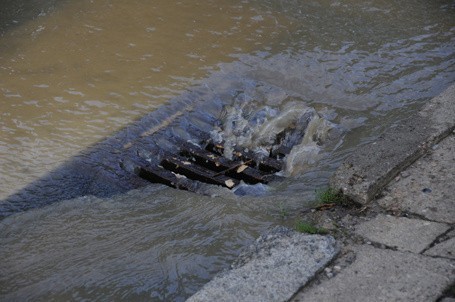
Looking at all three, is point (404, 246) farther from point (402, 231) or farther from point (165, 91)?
point (165, 91)

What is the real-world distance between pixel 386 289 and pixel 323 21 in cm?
374

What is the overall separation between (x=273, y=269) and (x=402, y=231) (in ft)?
2.16

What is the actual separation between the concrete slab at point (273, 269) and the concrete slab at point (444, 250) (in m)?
0.41

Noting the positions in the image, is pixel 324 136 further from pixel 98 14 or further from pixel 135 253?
pixel 98 14

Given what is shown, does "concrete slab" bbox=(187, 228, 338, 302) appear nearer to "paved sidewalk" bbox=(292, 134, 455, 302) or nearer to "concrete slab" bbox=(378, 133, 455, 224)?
"paved sidewalk" bbox=(292, 134, 455, 302)

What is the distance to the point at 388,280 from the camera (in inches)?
96.8

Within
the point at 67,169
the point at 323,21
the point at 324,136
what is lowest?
the point at 67,169

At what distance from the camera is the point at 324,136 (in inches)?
162

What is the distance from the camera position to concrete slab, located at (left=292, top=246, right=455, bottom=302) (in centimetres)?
238

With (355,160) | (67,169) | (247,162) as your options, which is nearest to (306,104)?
(247,162)

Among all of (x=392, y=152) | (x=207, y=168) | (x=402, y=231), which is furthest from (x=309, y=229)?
(x=207, y=168)

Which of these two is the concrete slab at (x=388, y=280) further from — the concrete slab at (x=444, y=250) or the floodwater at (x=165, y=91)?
the floodwater at (x=165, y=91)

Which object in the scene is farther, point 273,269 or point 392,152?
point 392,152

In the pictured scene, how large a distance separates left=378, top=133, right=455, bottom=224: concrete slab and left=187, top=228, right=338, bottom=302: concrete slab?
470 mm
